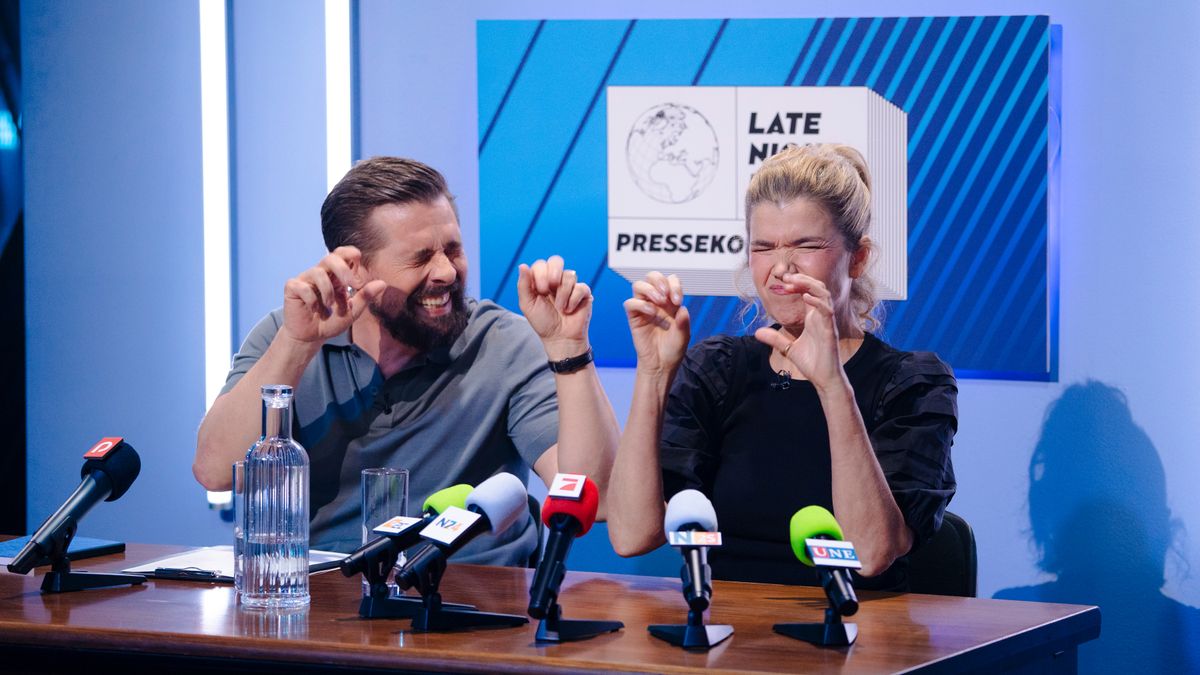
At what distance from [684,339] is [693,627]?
667mm

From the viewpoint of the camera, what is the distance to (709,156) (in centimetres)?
362

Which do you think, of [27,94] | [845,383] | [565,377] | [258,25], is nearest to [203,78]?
[258,25]

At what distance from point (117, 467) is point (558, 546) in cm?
90

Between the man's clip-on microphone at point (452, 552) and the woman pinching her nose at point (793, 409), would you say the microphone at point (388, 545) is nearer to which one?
the man's clip-on microphone at point (452, 552)

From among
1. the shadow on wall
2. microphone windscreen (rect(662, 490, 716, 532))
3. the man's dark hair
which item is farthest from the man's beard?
the shadow on wall

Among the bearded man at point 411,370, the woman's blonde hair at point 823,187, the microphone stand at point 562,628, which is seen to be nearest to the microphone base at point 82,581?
the bearded man at point 411,370

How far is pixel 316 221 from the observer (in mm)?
3803

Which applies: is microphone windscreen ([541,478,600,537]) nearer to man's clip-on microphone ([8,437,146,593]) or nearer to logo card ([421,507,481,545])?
logo card ([421,507,481,545])

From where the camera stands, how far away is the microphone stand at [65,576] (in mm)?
2045

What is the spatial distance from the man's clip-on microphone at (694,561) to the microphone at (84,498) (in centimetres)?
100

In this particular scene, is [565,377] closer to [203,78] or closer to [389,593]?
[389,593]

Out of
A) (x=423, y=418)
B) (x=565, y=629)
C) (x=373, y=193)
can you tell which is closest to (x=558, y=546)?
(x=565, y=629)

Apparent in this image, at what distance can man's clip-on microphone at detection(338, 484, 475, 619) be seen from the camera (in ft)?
5.97

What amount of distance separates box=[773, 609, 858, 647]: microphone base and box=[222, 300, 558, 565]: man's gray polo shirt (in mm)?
933
